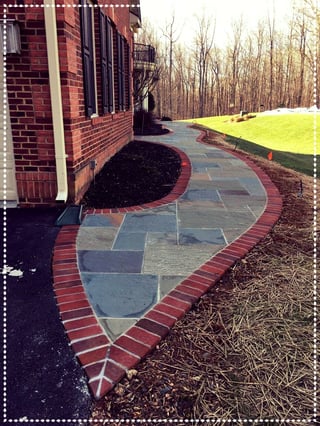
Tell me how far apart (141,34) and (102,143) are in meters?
38.6

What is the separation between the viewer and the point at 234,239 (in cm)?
387

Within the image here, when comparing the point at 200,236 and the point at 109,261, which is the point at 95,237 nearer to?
the point at 109,261

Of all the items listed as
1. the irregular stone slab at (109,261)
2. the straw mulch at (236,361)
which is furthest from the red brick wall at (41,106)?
the straw mulch at (236,361)

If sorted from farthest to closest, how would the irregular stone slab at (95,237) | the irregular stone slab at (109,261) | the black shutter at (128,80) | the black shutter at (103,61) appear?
the black shutter at (128,80), the black shutter at (103,61), the irregular stone slab at (95,237), the irregular stone slab at (109,261)

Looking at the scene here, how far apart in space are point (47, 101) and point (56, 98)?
6.3 inches

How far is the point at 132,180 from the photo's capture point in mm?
6246

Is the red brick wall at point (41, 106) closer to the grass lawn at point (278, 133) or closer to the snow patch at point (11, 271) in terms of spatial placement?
the snow patch at point (11, 271)

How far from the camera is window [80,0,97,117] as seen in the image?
5.04m

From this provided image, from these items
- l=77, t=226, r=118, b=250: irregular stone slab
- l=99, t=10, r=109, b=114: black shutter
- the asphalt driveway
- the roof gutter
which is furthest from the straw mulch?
l=99, t=10, r=109, b=114: black shutter

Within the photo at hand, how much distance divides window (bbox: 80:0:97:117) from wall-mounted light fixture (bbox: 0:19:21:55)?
3.95ft

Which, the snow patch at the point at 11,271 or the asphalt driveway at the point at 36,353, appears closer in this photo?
the asphalt driveway at the point at 36,353

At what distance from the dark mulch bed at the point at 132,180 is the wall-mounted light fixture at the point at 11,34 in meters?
2.16

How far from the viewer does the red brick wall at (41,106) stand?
4117 mm

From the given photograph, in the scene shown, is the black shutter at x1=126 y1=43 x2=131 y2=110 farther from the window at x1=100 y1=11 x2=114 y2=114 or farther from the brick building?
the brick building
